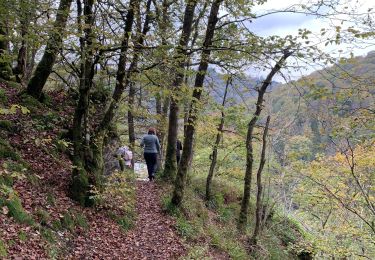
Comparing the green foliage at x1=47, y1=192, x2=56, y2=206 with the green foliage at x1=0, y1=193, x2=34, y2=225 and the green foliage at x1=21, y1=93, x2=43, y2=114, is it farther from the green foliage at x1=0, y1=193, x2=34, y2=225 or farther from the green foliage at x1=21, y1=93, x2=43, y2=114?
the green foliage at x1=21, y1=93, x2=43, y2=114

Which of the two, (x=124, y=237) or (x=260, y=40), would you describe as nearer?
(x=260, y=40)

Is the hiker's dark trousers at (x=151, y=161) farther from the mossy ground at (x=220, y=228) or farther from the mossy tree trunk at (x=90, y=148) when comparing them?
the mossy tree trunk at (x=90, y=148)

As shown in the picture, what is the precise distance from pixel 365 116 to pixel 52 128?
7.55m

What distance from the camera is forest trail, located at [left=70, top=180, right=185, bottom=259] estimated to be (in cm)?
695

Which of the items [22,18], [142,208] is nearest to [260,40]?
[22,18]

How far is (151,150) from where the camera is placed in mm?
13234

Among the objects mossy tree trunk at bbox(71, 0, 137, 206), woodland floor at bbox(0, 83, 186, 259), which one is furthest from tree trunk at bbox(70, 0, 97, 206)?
woodland floor at bbox(0, 83, 186, 259)

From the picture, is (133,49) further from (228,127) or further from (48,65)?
(228,127)

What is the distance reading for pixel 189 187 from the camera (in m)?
14.6

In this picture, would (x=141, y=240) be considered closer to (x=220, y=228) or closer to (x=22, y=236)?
(x=22, y=236)

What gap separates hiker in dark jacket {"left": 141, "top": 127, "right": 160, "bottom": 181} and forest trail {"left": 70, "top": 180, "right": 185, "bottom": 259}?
5.85 feet

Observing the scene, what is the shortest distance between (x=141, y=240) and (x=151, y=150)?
16.4ft

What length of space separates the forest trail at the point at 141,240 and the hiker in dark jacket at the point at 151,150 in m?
1.78

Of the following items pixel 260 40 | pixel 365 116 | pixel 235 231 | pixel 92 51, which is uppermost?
pixel 260 40
